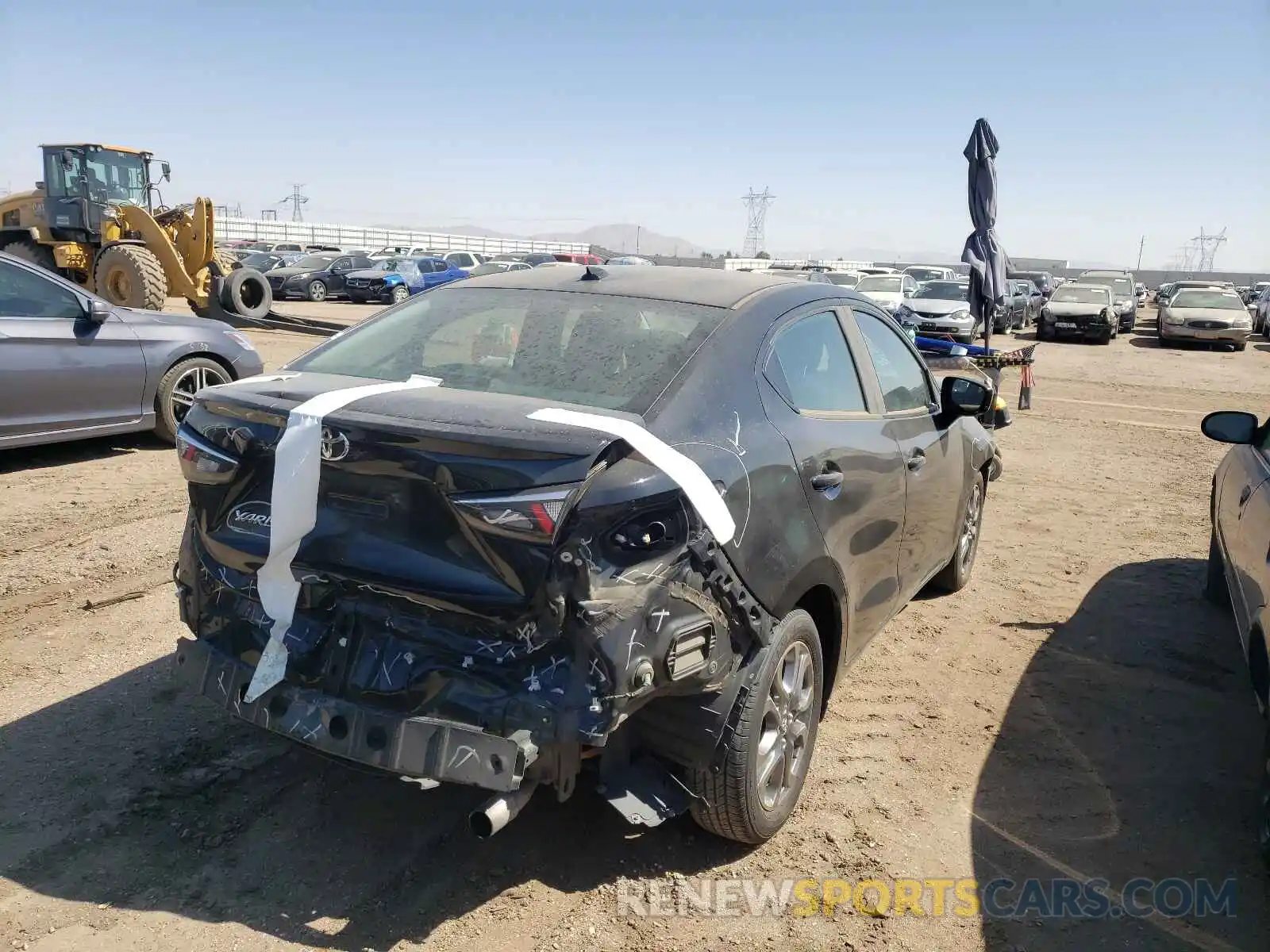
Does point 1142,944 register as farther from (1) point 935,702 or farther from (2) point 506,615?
(2) point 506,615

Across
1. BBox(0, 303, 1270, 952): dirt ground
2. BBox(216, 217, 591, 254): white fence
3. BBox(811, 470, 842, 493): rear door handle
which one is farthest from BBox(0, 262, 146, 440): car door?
BBox(216, 217, 591, 254): white fence

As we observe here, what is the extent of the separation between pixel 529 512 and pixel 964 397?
2.76 meters

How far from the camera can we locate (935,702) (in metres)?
4.27

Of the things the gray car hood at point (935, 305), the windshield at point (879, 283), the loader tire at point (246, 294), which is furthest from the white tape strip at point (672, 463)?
the windshield at point (879, 283)

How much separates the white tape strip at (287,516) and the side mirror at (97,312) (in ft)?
17.6

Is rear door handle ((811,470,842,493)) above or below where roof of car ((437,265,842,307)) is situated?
below

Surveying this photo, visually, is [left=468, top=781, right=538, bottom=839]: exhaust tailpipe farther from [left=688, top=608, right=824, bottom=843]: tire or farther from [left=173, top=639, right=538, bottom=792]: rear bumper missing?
[left=688, top=608, right=824, bottom=843]: tire

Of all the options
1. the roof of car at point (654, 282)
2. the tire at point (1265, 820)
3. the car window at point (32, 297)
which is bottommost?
the tire at point (1265, 820)

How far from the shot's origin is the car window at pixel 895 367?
413cm

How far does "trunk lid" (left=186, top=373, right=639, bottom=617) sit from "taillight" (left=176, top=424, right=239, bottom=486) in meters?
0.02

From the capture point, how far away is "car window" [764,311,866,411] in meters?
3.34

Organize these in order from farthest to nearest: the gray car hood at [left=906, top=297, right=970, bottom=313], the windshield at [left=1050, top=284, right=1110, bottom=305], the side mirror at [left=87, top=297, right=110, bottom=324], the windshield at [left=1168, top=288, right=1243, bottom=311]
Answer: the windshield at [left=1050, top=284, right=1110, bottom=305] → the windshield at [left=1168, top=288, right=1243, bottom=311] → the gray car hood at [left=906, top=297, right=970, bottom=313] → the side mirror at [left=87, top=297, right=110, bottom=324]

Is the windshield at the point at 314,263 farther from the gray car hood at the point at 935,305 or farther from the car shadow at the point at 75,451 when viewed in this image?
the car shadow at the point at 75,451

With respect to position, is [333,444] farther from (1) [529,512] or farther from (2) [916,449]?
(2) [916,449]
